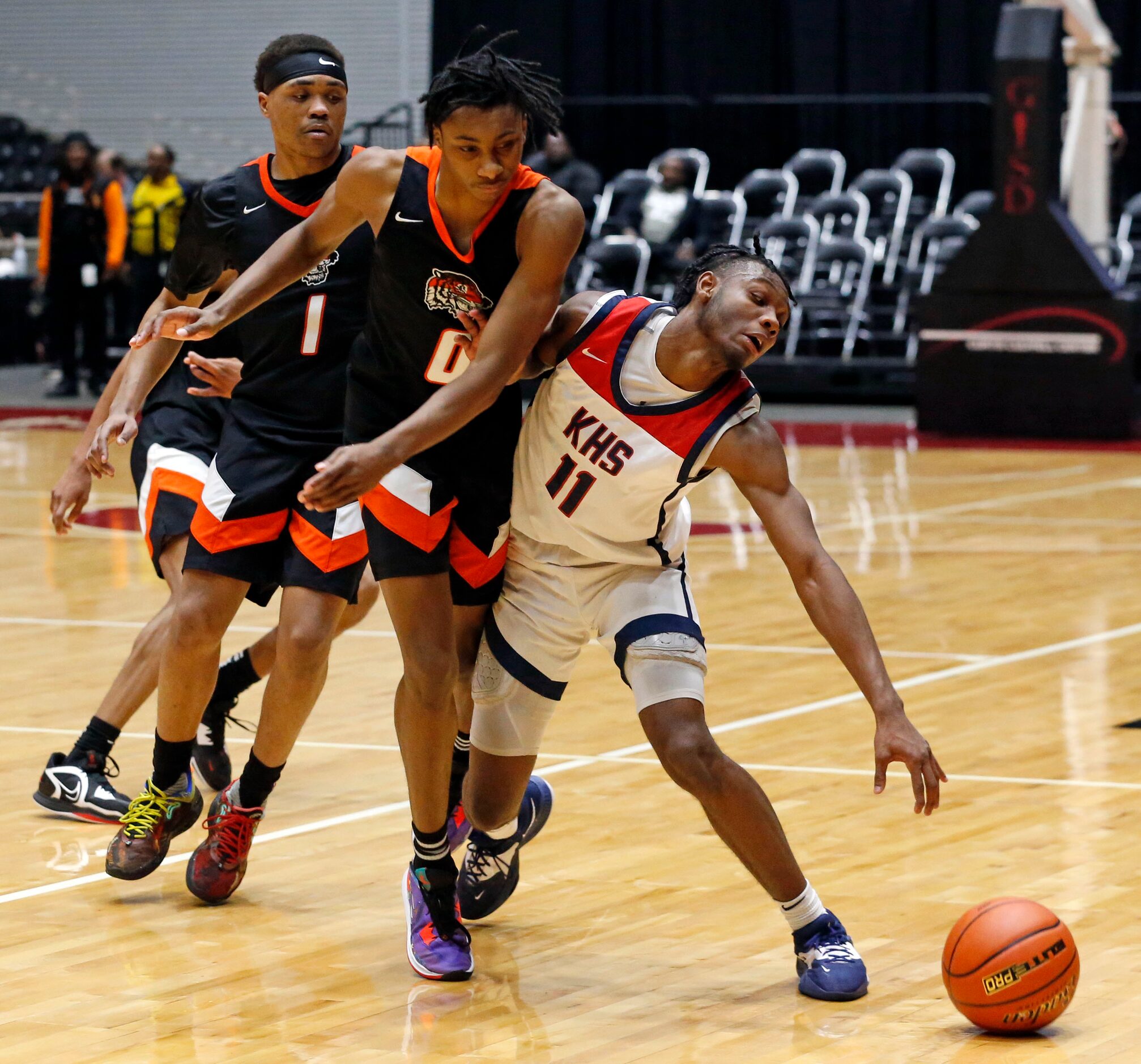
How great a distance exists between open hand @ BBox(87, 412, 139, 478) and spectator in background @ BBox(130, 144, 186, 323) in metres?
13.0

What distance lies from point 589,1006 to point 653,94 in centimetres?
1678

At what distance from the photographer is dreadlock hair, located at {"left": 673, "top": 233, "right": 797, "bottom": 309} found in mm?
4012

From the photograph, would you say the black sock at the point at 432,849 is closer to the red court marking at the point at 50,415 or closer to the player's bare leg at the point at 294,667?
the player's bare leg at the point at 294,667

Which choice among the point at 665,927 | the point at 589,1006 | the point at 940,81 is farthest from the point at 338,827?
the point at 940,81

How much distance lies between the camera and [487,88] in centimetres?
376

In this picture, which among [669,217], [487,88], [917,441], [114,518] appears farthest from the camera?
[669,217]

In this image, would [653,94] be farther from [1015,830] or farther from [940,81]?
[1015,830]

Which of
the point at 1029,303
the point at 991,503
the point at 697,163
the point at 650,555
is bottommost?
the point at 991,503

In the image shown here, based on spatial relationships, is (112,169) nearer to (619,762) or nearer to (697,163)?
(697,163)

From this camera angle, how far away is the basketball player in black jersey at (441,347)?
12.5 ft

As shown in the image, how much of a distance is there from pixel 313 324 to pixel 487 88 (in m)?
1.08

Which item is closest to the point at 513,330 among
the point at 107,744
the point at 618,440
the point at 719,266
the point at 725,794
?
the point at 618,440

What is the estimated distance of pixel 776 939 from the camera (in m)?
4.24

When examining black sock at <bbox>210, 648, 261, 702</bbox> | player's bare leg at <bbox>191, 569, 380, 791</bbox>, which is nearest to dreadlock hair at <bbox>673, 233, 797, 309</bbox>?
player's bare leg at <bbox>191, 569, 380, 791</bbox>
